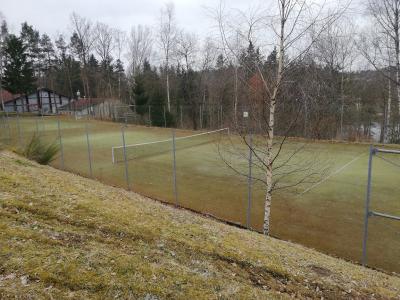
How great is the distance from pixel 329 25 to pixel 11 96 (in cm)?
5596

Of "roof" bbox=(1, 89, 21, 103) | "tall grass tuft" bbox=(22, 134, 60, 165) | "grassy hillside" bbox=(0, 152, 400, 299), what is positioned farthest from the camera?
"roof" bbox=(1, 89, 21, 103)

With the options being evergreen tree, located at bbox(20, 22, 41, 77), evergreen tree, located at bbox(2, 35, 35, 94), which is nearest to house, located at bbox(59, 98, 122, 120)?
evergreen tree, located at bbox(2, 35, 35, 94)

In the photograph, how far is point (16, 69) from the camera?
44344mm

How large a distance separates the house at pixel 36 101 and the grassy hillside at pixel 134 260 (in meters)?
47.4

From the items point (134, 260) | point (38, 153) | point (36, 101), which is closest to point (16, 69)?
point (36, 101)

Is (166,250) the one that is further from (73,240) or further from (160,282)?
(73,240)

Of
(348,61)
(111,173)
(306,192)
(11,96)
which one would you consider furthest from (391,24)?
(11,96)

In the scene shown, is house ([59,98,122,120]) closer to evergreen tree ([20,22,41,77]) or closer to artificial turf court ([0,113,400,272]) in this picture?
evergreen tree ([20,22,41,77])

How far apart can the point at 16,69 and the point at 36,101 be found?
22.4ft

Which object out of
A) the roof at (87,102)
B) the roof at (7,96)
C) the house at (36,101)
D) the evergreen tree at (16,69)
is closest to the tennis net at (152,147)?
the roof at (87,102)

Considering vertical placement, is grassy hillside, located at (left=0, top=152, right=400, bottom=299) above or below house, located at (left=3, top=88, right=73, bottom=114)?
below

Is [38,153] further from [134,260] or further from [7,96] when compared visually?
[7,96]

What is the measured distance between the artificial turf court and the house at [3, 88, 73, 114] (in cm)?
3479

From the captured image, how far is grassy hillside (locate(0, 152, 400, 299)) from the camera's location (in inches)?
109
